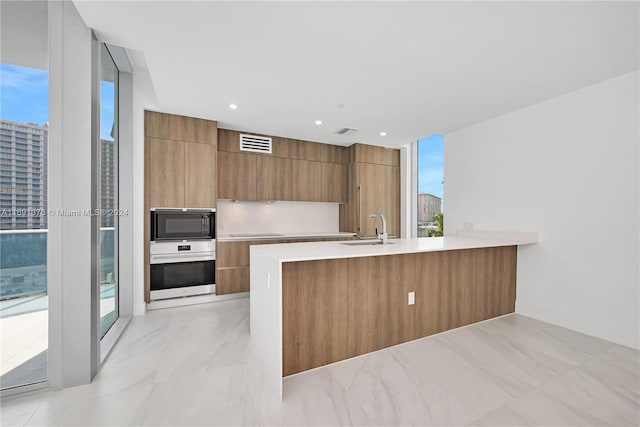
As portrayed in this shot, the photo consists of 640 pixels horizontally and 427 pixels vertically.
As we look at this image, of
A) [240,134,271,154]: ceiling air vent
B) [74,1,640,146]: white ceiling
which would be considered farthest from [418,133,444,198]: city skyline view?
[240,134,271,154]: ceiling air vent

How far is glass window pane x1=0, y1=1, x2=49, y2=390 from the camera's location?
63.4 inches

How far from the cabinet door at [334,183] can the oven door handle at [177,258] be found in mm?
2147

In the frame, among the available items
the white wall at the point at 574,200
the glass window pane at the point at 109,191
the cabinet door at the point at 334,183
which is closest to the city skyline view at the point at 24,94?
A: the glass window pane at the point at 109,191

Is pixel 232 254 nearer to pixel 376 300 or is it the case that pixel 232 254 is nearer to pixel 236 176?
pixel 236 176

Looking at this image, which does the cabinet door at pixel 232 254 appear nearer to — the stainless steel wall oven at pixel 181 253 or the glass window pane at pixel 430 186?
the stainless steel wall oven at pixel 181 253

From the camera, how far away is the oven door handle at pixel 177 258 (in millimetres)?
3375

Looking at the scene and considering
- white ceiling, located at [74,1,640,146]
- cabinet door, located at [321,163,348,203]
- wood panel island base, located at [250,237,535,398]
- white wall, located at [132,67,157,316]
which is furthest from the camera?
cabinet door, located at [321,163,348,203]

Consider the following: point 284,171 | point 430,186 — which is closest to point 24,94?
point 284,171

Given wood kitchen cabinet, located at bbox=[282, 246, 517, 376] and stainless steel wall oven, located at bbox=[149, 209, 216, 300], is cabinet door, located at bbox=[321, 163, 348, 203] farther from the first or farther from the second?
wood kitchen cabinet, located at bbox=[282, 246, 517, 376]

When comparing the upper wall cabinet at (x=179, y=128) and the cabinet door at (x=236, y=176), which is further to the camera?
the cabinet door at (x=236, y=176)

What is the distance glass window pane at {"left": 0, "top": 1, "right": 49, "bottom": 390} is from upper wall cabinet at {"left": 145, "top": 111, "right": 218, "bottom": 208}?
5.39ft

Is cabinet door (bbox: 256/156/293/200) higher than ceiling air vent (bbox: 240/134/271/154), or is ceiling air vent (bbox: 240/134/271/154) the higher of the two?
ceiling air vent (bbox: 240/134/271/154)

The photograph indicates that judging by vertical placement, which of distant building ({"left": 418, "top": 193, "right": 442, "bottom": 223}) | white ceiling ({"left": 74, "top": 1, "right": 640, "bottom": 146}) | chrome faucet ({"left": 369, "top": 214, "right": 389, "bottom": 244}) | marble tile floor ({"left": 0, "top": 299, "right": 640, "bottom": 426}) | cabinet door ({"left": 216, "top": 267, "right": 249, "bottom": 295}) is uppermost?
white ceiling ({"left": 74, "top": 1, "right": 640, "bottom": 146})

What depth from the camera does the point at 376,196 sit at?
4969 mm
